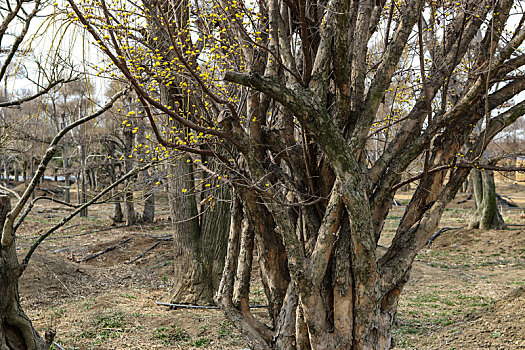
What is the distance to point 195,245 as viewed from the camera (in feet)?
22.9

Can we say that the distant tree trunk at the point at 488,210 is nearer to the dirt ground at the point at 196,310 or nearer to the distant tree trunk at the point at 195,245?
the dirt ground at the point at 196,310

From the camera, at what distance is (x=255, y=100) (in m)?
3.60

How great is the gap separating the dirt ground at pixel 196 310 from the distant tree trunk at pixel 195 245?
38cm

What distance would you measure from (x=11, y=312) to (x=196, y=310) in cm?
362

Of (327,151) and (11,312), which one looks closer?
(327,151)

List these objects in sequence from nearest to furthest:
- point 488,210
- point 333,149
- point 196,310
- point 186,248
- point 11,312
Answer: point 333,149, point 11,312, point 196,310, point 186,248, point 488,210

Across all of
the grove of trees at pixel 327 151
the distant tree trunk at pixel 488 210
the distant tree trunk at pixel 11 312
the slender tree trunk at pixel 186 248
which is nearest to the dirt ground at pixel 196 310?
the slender tree trunk at pixel 186 248

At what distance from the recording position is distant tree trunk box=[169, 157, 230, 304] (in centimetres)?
683

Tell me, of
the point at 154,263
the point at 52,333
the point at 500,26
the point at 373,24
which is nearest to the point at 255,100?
the point at 373,24

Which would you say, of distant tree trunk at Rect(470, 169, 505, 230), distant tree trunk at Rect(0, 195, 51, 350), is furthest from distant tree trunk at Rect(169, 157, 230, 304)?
distant tree trunk at Rect(470, 169, 505, 230)

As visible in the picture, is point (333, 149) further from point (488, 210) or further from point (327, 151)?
point (488, 210)

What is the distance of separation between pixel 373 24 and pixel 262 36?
95 cm

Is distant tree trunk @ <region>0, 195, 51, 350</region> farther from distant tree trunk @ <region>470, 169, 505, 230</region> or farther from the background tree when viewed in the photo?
distant tree trunk @ <region>470, 169, 505, 230</region>

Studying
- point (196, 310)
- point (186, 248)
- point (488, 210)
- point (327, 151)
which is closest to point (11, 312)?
point (327, 151)
